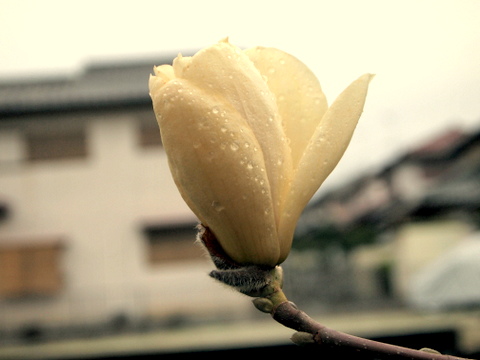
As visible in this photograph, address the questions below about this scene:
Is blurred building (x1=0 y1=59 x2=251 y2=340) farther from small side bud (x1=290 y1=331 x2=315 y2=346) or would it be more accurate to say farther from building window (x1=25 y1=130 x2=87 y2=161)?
small side bud (x1=290 y1=331 x2=315 y2=346)

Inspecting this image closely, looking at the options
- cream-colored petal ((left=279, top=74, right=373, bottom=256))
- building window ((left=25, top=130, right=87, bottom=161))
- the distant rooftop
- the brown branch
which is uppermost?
the distant rooftop

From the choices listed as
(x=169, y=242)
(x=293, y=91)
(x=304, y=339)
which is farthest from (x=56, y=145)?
(x=304, y=339)

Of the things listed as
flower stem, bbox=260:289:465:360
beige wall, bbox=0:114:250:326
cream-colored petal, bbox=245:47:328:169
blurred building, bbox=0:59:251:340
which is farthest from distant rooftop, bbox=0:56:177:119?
flower stem, bbox=260:289:465:360

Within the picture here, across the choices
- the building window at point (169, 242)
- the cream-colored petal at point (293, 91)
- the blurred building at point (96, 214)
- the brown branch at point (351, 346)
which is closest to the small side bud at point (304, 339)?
the brown branch at point (351, 346)

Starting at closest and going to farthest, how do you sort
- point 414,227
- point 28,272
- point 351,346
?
1. point 351,346
2. point 28,272
3. point 414,227

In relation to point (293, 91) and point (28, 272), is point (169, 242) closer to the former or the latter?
point (28, 272)

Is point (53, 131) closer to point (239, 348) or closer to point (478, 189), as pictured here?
point (478, 189)
